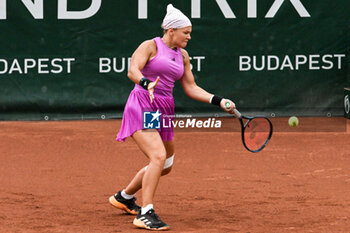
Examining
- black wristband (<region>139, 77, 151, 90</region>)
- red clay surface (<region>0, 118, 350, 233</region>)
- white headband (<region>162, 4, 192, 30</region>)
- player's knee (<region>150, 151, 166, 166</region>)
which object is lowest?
red clay surface (<region>0, 118, 350, 233</region>)

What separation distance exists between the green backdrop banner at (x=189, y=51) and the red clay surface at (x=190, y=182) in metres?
1.06

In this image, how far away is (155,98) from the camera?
6059 millimetres

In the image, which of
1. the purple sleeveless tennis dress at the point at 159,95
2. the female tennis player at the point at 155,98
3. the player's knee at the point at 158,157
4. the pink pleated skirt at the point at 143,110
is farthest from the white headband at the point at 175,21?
the player's knee at the point at 158,157

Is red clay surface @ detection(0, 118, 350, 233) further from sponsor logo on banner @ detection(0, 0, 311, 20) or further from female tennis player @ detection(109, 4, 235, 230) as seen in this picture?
sponsor logo on banner @ detection(0, 0, 311, 20)

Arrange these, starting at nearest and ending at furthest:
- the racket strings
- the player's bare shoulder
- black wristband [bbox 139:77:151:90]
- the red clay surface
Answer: black wristband [bbox 139:77:151:90] → the player's bare shoulder → the red clay surface → the racket strings

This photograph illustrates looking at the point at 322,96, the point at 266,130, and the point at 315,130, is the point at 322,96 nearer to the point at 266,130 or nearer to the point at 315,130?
the point at 315,130

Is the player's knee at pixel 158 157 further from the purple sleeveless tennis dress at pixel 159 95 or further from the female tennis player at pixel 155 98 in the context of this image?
the purple sleeveless tennis dress at pixel 159 95

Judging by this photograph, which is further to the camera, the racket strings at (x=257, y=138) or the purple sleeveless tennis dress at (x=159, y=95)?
the racket strings at (x=257, y=138)

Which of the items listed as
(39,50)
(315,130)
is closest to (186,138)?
(315,130)

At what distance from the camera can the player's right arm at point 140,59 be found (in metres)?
5.84

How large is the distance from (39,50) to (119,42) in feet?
3.90

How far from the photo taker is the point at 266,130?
6.66 meters

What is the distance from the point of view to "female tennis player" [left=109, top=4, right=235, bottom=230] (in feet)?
19.2

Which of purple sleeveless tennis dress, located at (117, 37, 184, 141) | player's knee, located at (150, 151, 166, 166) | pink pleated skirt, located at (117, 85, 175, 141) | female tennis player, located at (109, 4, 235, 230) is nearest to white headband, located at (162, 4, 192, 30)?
female tennis player, located at (109, 4, 235, 230)
